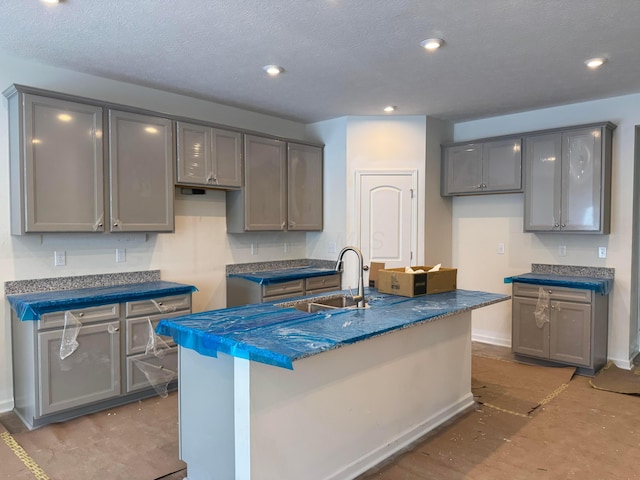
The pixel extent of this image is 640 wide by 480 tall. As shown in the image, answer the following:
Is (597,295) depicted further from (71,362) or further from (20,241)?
(20,241)

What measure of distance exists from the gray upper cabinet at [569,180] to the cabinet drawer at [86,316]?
399 cm

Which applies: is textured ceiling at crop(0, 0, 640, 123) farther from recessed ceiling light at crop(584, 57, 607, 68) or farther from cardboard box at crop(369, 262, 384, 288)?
cardboard box at crop(369, 262, 384, 288)

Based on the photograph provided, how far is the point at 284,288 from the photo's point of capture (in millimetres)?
4621

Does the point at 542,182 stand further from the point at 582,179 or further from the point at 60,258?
the point at 60,258

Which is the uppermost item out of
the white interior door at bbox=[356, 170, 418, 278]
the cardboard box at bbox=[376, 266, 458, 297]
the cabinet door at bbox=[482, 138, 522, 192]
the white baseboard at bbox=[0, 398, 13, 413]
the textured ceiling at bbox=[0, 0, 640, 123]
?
the textured ceiling at bbox=[0, 0, 640, 123]

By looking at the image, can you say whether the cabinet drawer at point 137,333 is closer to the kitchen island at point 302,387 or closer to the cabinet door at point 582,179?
the kitchen island at point 302,387

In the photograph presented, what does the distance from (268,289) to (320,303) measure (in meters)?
1.52

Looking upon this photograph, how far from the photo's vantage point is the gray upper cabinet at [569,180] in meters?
4.18

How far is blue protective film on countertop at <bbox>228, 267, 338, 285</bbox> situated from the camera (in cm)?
446

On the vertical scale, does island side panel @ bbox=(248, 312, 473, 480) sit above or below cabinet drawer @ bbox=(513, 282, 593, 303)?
below

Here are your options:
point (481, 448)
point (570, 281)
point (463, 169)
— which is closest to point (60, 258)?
point (481, 448)

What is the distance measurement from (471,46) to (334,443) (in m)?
2.69

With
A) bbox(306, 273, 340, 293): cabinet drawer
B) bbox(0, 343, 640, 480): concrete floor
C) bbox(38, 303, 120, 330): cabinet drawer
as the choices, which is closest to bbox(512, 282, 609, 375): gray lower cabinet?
bbox(0, 343, 640, 480): concrete floor

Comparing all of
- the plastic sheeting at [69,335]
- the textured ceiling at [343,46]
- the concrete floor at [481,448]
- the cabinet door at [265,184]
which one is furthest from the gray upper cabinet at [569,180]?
the plastic sheeting at [69,335]
